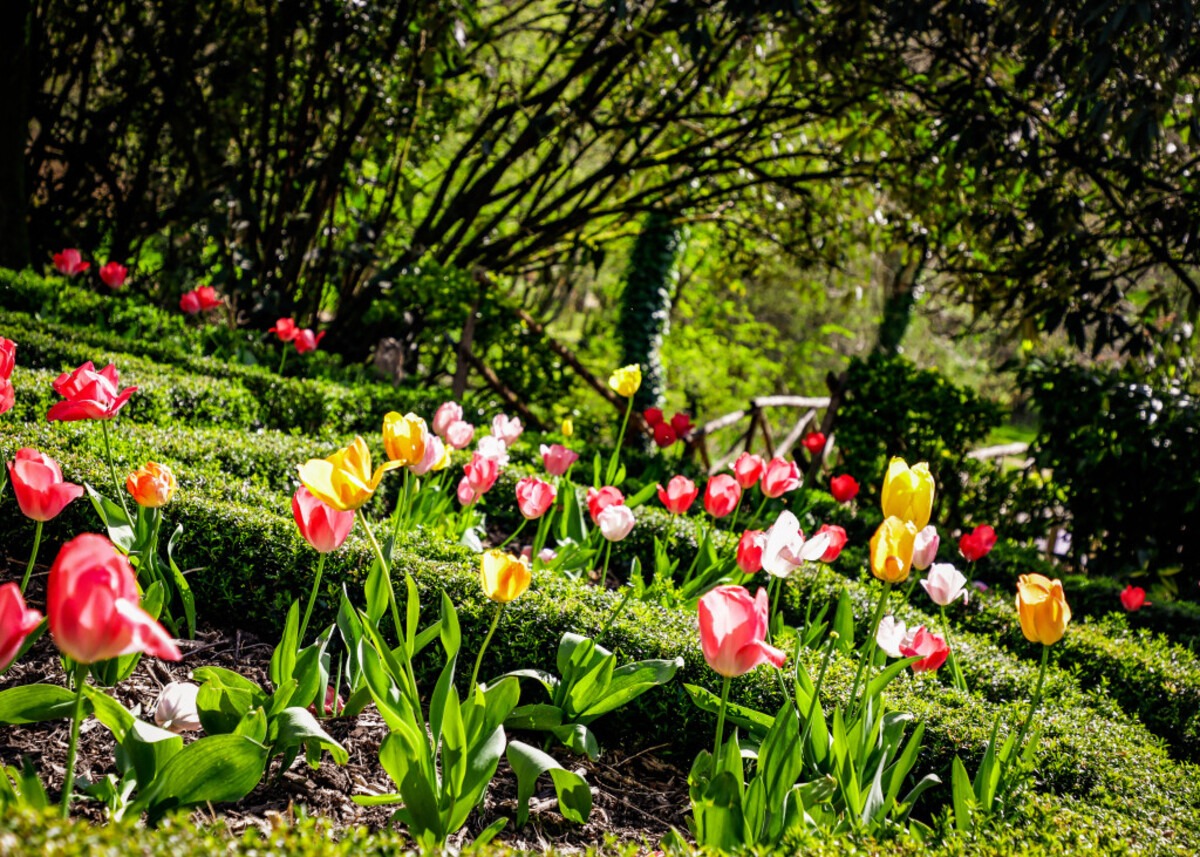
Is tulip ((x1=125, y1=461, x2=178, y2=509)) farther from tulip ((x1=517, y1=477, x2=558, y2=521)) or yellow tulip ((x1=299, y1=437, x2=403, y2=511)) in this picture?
tulip ((x1=517, y1=477, x2=558, y2=521))

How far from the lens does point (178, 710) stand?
5.63 ft

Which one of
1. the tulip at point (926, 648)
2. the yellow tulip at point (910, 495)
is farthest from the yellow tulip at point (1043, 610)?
the tulip at point (926, 648)

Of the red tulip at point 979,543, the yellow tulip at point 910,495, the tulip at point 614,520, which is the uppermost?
the yellow tulip at point 910,495

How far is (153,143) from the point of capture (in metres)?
6.60

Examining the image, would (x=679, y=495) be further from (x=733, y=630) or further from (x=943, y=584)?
(x=733, y=630)

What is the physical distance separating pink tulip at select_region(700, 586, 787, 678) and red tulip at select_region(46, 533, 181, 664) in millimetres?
857

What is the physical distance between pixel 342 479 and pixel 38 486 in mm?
711

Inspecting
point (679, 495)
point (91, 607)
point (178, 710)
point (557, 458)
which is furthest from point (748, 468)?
point (91, 607)

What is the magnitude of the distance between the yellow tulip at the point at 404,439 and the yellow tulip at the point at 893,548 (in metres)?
1.01

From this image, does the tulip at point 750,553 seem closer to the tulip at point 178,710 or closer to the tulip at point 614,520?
the tulip at point 614,520

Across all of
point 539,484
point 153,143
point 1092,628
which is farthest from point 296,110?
point 1092,628

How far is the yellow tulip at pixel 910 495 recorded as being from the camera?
177 cm

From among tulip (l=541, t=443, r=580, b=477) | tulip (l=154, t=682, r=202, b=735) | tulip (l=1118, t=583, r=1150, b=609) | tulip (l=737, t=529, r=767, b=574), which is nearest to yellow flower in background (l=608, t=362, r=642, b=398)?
tulip (l=541, t=443, r=580, b=477)

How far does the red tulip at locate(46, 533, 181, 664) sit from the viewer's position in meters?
1.02
